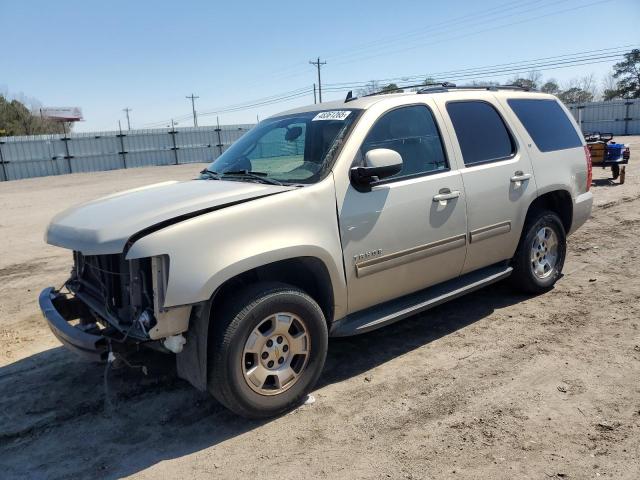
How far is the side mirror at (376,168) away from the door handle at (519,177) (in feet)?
5.30

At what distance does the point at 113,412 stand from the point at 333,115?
2687 millimetres

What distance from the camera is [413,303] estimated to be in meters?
4.21

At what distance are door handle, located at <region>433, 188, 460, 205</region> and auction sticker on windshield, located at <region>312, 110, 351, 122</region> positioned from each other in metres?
0.94

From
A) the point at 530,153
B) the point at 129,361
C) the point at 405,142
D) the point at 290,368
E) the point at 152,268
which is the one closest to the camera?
the point at 152,268

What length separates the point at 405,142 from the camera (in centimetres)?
421

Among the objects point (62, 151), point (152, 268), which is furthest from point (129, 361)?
point (62, 151)

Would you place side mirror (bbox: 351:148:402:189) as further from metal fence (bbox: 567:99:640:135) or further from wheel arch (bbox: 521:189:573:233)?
metal fence (bbox: 567:99:640:135)

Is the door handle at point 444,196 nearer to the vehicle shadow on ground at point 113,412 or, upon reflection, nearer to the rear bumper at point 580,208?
the vehicle shadow on ground at point 113,412

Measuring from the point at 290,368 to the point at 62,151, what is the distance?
98.9 feet

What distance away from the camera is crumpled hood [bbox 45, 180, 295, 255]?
3045 millimetres

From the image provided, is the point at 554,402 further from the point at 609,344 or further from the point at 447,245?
the point at 447,245

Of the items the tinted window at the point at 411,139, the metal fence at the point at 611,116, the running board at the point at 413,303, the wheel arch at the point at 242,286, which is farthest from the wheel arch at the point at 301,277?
the metal fence at the point at 611,116

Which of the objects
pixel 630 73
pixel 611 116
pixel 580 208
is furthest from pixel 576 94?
pixel 580 208

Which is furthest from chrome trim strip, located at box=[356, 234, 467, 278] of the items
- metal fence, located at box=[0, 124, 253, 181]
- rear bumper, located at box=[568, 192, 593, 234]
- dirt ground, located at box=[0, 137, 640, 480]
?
metal fence, located at box=[0, 124, 253, 181]
